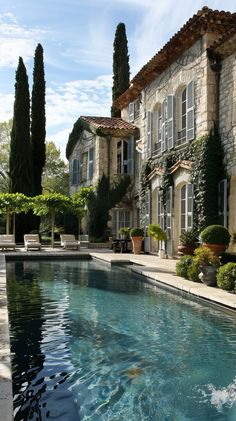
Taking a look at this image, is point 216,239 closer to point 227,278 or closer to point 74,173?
point 227,278

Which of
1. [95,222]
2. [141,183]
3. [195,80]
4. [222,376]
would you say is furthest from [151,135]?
[222,376]

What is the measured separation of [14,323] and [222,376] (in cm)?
336

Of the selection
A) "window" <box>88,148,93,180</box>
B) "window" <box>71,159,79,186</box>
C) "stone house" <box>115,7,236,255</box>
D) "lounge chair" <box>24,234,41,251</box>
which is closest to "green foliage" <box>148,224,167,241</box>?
"stone house" <box>115,7,236,255</box>

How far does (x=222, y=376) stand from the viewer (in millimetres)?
4672

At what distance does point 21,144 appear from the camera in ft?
90.4

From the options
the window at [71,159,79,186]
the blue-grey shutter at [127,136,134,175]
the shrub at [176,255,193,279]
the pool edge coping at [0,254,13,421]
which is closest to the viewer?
the pool edge coping at [0,254,13,421]

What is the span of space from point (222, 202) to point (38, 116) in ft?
63.4

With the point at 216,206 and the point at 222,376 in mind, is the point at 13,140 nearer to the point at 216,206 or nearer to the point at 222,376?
the point at 216,206

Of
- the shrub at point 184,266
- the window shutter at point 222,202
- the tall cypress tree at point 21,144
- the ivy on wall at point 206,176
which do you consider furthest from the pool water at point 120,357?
the tall cypress tree at point 21,144

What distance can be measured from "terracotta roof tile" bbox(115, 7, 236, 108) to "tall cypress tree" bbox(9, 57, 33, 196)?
1107 centimetres

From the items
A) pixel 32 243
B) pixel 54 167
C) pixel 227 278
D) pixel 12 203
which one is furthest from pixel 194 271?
pixel 54 167

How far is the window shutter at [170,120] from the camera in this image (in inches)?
639

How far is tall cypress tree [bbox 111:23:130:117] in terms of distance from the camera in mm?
30064

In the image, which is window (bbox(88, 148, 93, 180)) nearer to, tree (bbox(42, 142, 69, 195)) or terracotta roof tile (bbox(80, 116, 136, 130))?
terracotta roof tile (bbox(80, 116, 136, 130))
